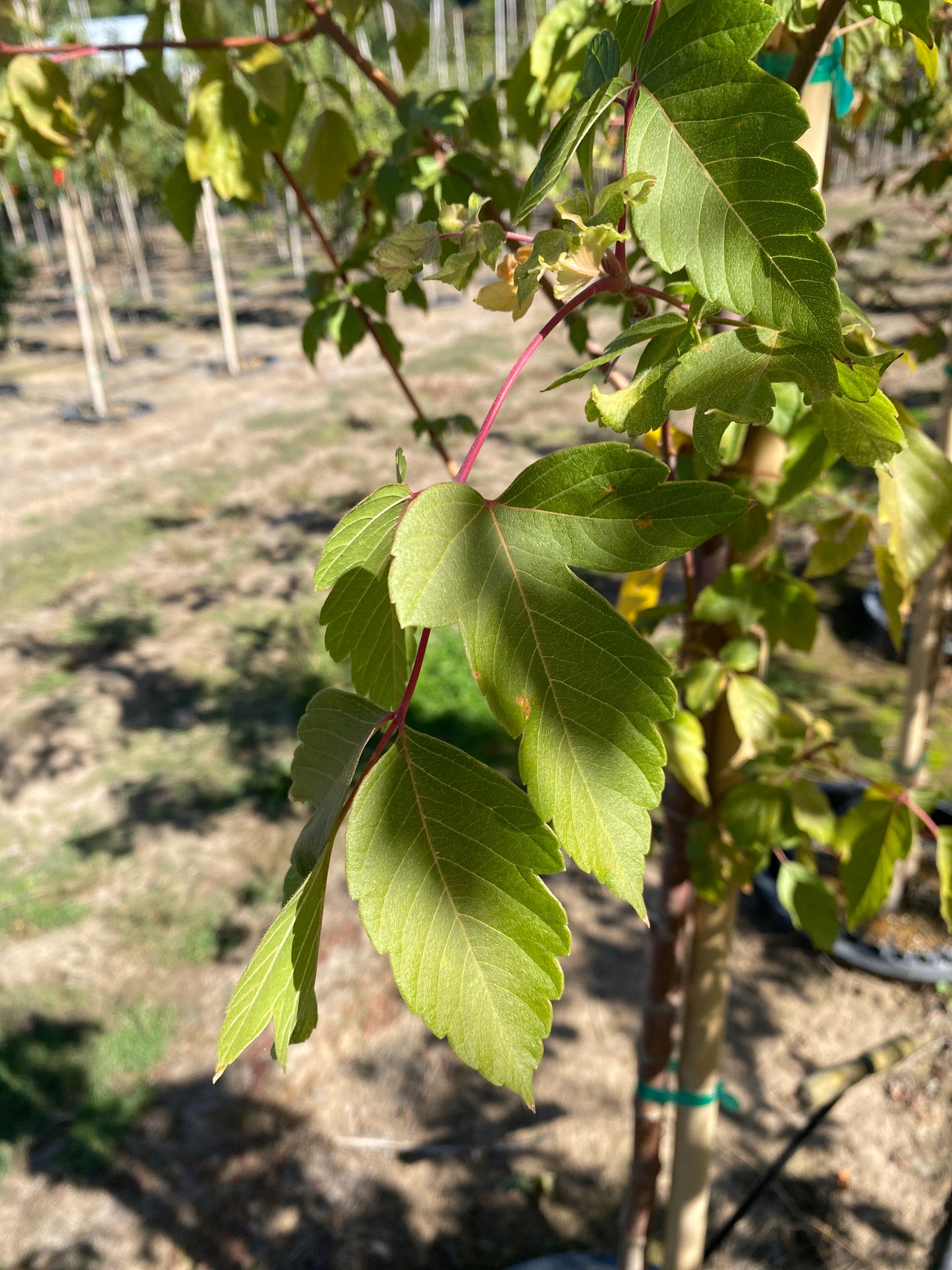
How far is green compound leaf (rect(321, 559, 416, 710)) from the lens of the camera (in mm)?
665

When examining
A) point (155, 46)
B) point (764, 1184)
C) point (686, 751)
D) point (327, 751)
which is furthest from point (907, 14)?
point (764, 1184)

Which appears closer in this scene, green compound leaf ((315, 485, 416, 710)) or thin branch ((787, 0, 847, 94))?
green compound leaf ((315, 485, 416, 710))

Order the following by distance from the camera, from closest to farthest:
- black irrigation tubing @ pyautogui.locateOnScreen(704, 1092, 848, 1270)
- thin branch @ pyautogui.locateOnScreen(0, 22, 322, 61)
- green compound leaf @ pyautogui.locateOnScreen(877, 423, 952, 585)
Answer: green compound leaf @ pyautogui.locateOnScreen(877, 423, 952, 585) < thin branch @ pyautogui.locateOnScreen(0, 22, 322, 61) < black irrigation tubing @ pyautogui.locateOnScreen(704, 1092, 848, 1270)

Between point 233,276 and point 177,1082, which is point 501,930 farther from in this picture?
point 233,276

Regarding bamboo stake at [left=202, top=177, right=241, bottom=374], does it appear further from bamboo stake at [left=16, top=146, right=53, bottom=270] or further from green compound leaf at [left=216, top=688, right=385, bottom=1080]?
green compound leaf at [left=216, top=688, right=385, bottom=1080]

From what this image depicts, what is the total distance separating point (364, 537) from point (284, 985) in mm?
290

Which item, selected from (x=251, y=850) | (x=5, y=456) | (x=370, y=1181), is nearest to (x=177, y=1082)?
(x=370, y=1181)

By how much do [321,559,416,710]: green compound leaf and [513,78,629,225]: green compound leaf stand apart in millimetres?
265

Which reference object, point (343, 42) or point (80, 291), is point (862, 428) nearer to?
point (343, 42)

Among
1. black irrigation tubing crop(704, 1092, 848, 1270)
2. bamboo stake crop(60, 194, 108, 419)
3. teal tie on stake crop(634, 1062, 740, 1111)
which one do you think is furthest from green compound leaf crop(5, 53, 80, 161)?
bamboo stake crop(60, 194, 108, 419)

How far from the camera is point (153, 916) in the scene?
13.2ft

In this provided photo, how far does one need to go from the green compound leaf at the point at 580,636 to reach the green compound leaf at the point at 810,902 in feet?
3.26

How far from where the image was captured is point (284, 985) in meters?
0.58

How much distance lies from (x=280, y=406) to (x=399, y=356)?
10051 millimetres
